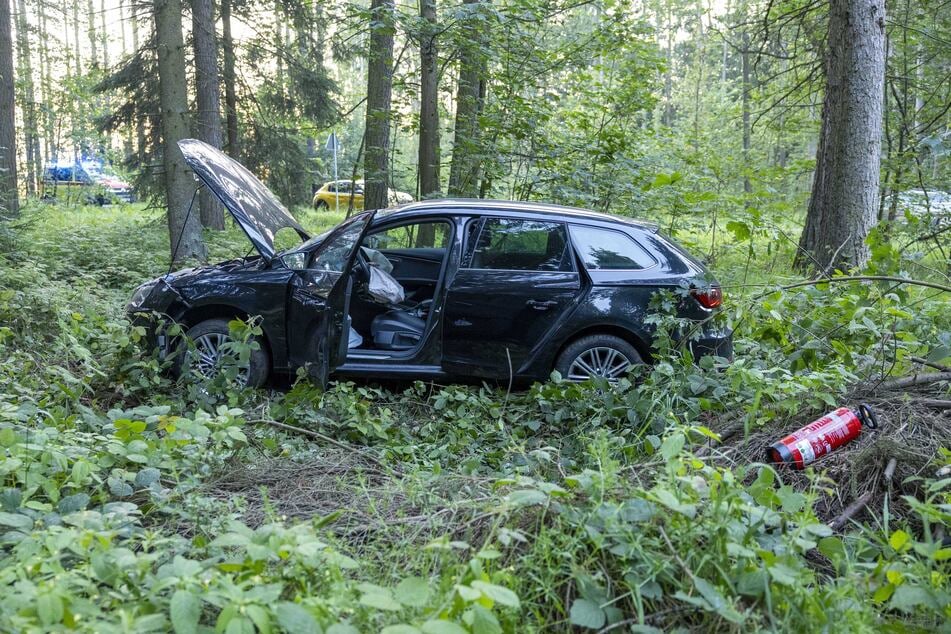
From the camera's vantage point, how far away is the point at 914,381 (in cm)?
418

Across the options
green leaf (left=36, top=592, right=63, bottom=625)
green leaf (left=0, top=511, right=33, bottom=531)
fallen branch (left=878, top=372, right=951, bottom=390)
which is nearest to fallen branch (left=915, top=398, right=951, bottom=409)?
fallen branch (left=878, top=372, right=951, bottom=390)

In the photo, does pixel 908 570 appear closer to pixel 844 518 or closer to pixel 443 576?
pixel 844 518

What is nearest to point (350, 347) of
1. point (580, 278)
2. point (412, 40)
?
point (580, 278)

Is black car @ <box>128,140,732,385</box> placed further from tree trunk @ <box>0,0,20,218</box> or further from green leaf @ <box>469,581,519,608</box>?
tree trunk @ <box>0,0,20,218</box>

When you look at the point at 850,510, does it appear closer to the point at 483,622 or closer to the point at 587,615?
the point at 587,615

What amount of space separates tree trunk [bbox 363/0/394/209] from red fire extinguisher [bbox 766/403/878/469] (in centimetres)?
884

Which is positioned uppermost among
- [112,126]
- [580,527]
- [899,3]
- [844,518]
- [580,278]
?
[899,3]

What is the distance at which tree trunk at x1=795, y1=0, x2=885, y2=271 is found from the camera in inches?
320

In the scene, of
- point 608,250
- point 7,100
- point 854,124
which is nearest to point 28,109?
point 7,100

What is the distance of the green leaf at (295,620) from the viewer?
198 centimetres

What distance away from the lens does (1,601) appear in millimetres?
2008

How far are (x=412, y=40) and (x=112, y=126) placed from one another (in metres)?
8.65

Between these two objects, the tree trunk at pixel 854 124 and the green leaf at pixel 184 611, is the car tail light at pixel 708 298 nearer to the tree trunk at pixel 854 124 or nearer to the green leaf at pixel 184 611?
the tree trunk at pixel 854 124

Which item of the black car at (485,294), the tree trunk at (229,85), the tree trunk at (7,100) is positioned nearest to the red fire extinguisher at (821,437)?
the black car at (485,294)
